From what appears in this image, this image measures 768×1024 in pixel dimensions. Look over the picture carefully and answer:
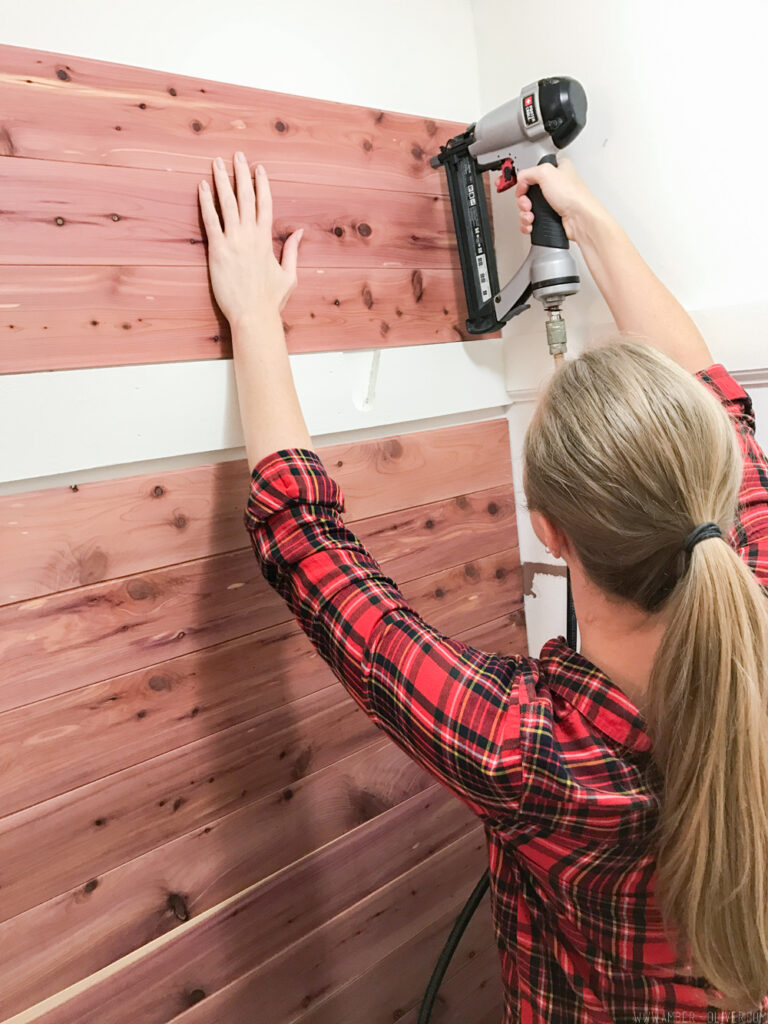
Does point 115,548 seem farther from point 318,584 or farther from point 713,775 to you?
point 713,775

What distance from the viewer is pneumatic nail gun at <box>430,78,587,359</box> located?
1179 mm

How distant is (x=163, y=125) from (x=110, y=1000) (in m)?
1.24

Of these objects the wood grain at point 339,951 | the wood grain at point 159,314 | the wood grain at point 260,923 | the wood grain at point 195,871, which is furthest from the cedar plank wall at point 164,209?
the wood grain at point 339,951

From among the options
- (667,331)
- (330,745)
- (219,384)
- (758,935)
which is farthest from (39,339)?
(758,935)

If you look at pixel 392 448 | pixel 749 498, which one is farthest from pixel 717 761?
pixel 392 448

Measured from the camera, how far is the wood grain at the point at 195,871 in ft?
3.29

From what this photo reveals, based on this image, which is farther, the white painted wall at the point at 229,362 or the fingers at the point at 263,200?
the fingers at the point at 263,200

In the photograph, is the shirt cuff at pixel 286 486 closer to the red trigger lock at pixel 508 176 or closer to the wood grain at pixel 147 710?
the wood grain at pixel 147 710

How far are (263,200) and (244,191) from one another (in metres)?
0.03

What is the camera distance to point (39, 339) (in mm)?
975

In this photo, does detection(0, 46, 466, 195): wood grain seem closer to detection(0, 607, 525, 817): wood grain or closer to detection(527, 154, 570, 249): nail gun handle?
detection(527, 154, 570, 249): nail gun handle

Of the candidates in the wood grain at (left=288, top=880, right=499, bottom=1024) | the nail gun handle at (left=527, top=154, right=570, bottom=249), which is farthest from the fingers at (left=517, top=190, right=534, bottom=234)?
the wood grain at (left=288, top=880, right=499, bottom=1024)

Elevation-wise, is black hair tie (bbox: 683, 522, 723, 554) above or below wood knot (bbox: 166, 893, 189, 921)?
above

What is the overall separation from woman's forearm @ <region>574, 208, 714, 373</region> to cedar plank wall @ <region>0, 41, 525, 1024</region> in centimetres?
32
